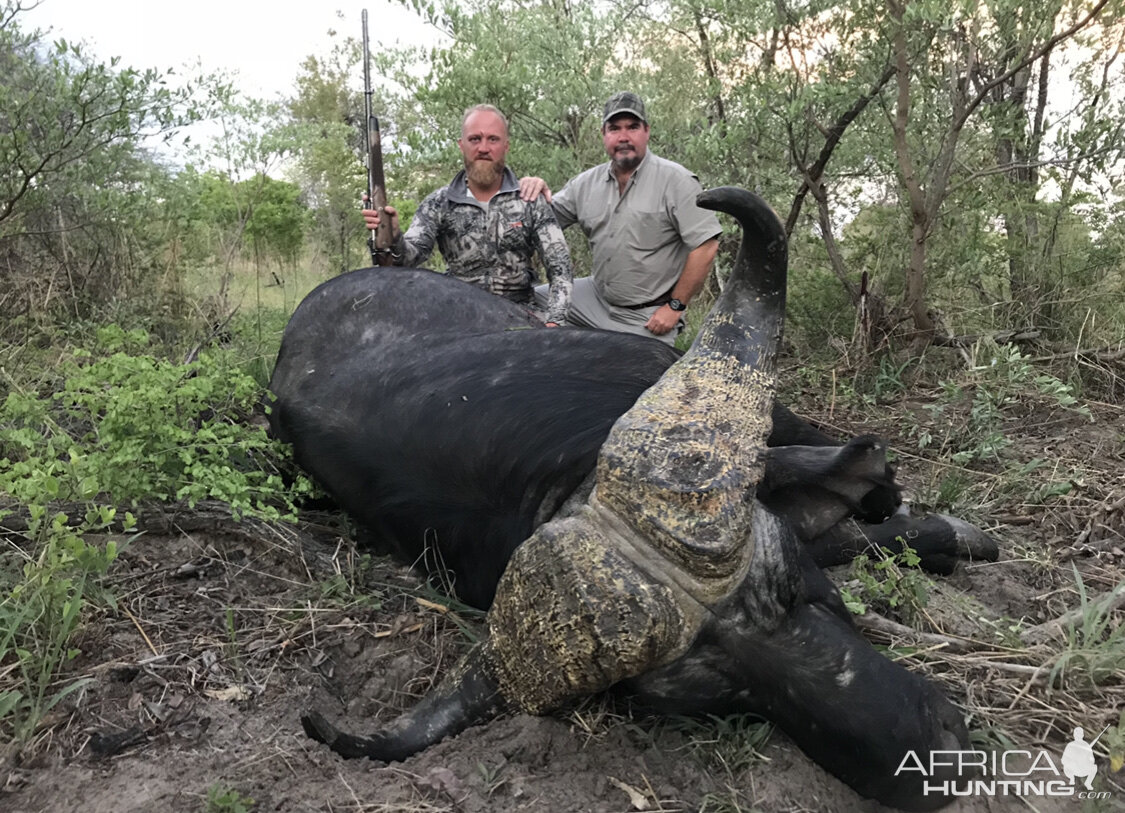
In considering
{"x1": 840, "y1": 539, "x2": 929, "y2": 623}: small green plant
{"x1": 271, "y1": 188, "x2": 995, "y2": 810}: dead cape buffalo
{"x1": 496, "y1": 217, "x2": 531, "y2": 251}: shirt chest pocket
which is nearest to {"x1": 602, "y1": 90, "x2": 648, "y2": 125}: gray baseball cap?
{"x1": 496, "y1": 217, "x2": 531, "y2": 251}: shirt chest pocket

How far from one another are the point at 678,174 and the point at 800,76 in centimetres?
109

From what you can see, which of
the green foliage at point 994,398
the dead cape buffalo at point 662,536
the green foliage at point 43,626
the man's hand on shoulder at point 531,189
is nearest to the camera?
the dead cape buffalo at point 662,536

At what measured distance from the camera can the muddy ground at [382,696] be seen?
1949 millimetres

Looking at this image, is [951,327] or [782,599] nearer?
[782,599]

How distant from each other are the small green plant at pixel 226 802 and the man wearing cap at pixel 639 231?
401 cm

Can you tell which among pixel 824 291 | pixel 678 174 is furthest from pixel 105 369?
pixel 824 291

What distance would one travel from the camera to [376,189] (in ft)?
17.7

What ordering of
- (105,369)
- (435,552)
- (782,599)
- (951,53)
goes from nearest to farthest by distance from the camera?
(782,599) → (435,552) → (105,369) → (951,53)

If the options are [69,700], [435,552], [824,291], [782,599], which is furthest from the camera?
[824,291]

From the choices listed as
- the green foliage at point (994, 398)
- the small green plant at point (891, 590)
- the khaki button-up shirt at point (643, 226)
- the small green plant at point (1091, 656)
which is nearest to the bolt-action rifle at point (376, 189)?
the khaki button-up shirt at point (643, 226)

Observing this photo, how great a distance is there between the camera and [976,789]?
75.0 inches

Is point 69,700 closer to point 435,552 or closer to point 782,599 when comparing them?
point 435,552

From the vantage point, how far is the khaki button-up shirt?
5422 mm

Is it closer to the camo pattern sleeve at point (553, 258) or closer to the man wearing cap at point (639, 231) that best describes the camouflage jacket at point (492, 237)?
the camo pattern sleeve at point (553, 258)
